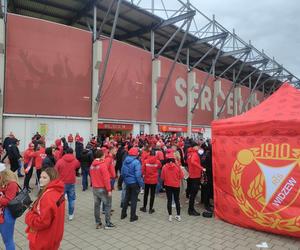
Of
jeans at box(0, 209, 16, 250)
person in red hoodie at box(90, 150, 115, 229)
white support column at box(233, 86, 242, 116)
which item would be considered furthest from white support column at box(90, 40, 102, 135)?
white support column at box(233, 86, 242, 116)

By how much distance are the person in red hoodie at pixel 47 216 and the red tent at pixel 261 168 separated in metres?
4.20

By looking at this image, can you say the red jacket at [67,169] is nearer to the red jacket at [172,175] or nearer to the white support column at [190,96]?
the red jacket at [172,175]

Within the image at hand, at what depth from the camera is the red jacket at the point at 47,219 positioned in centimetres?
302

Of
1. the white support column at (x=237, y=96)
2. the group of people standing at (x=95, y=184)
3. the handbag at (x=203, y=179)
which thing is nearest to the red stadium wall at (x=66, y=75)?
the group of people standing at (x=95, y=184)

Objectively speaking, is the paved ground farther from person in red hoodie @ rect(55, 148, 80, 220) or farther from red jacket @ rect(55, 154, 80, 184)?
red jacket @ rect(55, 154, 80, 184)

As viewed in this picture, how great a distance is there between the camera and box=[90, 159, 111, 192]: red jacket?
5.82 meters

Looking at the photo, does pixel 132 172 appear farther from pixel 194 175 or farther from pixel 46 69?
pixel 46 69

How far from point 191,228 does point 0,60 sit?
14.4m

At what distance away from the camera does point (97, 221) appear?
239 inches

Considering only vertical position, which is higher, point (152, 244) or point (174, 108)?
point (174, 108)

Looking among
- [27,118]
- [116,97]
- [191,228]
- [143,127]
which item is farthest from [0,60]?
[191,228]

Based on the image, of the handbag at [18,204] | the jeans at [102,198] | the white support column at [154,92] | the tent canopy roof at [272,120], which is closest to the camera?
the handbag at [18,204]

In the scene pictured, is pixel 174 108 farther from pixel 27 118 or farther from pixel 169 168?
pixel 169 168

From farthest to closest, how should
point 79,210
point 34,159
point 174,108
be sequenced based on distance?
point 174,108 → point 34,159 → point 79,210
